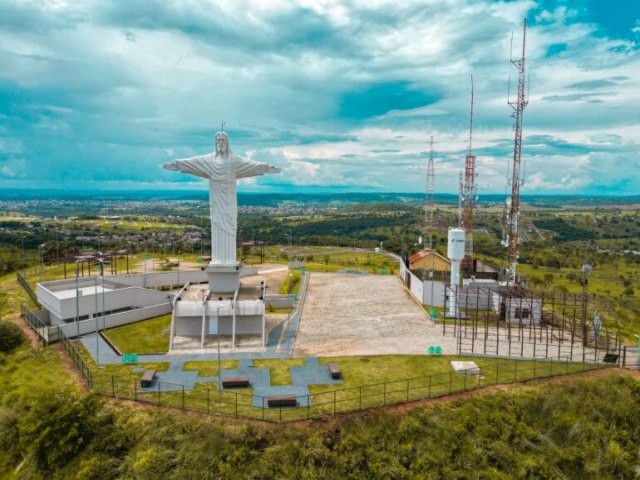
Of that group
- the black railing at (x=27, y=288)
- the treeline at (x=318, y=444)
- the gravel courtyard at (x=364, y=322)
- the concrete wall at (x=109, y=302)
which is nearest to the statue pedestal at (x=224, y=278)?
the gravel courtyard at (x=364, y=322)

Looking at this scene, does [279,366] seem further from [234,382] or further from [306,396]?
[306,396]

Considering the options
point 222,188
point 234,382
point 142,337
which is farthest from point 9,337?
point 234,382

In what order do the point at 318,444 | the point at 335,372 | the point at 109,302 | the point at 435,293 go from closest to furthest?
the point at 318,444, the point at 335,372, the point at 109,302, the point at 435,293

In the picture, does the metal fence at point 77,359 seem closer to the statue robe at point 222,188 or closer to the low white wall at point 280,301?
the statue robe at point 222,188

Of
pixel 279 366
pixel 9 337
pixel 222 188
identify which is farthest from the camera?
pixel 222 188

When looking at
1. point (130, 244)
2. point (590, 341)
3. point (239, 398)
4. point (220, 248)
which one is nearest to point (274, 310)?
point (220, 248)
